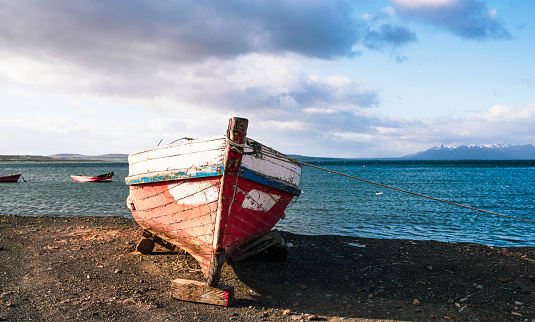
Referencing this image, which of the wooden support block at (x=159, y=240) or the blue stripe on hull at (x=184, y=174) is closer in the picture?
the blue stripe on hull at (x=184, y=174)

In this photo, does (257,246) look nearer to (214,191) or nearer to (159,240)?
(214,191)

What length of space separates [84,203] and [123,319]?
22015 millimetres

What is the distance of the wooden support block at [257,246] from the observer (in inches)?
299

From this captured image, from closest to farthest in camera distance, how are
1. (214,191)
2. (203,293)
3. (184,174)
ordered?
(203,293)
(214,191)
(184,174)

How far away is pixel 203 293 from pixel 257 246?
2.22 meters

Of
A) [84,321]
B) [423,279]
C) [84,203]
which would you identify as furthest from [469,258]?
[84,203]

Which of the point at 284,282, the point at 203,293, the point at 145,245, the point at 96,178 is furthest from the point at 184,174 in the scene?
the point at 96,178

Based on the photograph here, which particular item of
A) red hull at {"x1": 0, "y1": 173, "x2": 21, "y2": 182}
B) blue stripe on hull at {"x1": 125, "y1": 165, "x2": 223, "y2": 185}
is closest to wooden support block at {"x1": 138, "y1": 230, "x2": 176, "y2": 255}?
blue stripe on hull at {"x1": 125, "y1": 165, "x2": 223, "y2": 185}

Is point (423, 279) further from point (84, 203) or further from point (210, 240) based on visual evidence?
point (84, 203)

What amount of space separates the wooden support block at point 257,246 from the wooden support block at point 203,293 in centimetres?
151

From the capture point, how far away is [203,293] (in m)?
5.99

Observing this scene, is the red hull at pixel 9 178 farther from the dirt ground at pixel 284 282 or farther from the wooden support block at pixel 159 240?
the wooden support block at pixel 159 240

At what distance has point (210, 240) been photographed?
6.36m

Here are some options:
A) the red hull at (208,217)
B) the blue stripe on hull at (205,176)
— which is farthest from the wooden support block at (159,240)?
the blue stripe on hull at (205,176)
